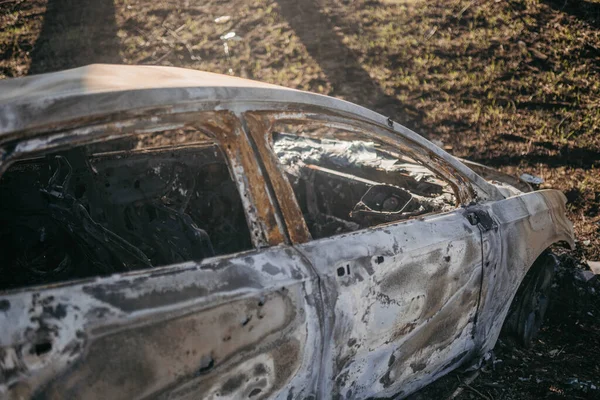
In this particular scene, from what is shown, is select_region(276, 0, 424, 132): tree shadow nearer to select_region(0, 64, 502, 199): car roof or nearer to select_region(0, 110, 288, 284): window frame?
select_region(0, 64, 502, 199): car roof

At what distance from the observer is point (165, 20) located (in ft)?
25.9

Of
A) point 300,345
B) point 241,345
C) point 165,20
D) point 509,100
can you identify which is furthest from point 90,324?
point 165,20

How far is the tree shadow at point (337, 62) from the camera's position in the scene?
5602 millimetres

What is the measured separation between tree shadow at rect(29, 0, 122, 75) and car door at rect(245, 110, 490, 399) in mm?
5935

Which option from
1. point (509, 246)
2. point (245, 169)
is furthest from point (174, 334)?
point (509, 246)

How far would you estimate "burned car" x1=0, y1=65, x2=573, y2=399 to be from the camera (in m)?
1.41

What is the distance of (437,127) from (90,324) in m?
4.50

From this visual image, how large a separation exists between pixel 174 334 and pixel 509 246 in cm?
172

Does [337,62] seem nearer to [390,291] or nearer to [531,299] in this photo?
[531,299]

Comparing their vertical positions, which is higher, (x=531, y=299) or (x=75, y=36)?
(x=75, y=36)

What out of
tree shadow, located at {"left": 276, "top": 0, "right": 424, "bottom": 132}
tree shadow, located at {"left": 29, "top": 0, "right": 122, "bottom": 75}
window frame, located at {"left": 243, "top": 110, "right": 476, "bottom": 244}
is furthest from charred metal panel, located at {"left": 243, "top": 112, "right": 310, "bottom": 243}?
tree shadow, located at {"left": 29, "top": 0, "right": 122, "bottom": 75}

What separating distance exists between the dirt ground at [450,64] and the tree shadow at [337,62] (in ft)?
0.07

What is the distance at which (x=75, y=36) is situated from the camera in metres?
7.52

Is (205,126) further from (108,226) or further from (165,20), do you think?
(165,20)
